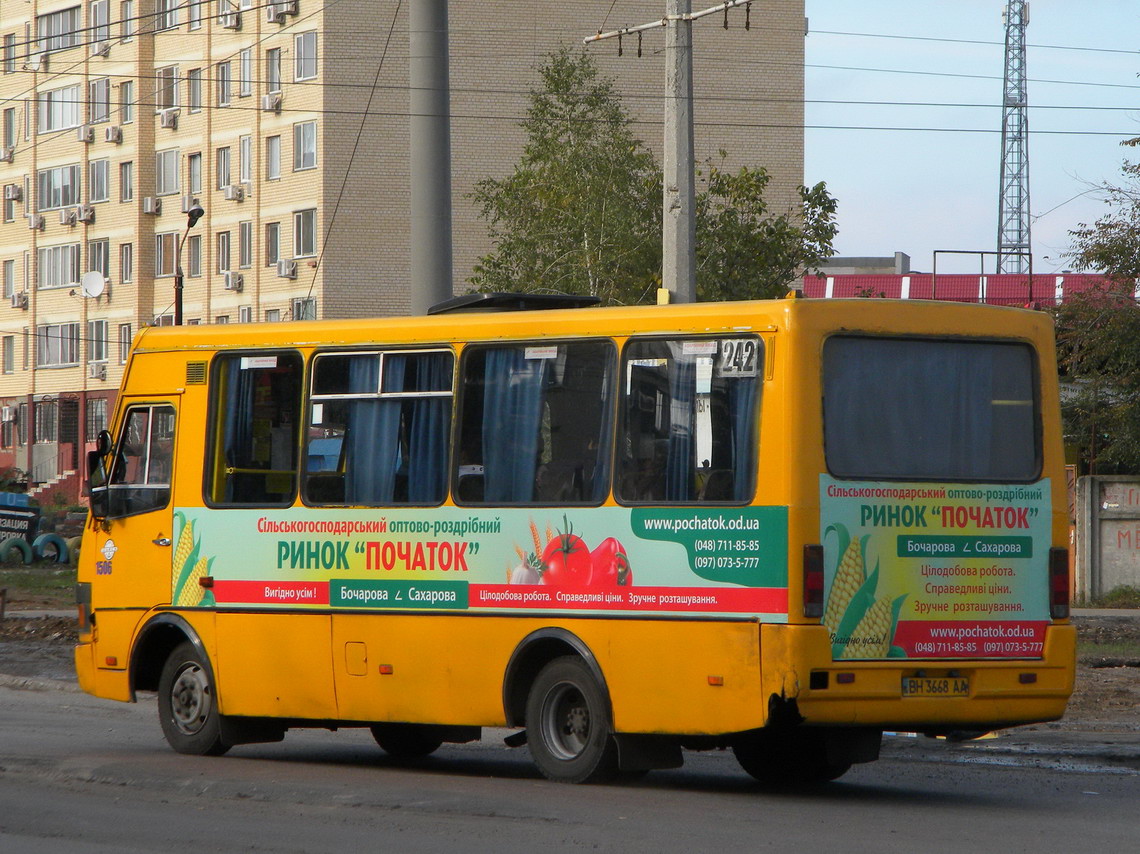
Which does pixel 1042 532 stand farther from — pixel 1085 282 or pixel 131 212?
pixel 131 212

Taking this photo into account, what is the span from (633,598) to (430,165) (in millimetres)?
8275

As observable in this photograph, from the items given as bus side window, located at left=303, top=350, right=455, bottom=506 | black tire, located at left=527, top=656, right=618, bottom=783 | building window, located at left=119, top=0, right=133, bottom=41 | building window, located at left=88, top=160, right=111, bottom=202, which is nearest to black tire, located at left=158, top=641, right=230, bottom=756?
bus side window, located at left=303, top=350, right=455, bottom=506

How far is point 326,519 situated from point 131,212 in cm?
5201

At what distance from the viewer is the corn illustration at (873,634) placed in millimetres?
9906

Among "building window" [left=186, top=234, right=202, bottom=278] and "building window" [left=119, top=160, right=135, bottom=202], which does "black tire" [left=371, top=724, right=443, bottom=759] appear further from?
"building window" [left=119, top=160, right=135, bottom=202]

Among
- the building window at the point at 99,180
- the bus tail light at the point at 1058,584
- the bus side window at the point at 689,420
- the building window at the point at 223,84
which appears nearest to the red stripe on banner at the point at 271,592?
the bus side window at the point at 689,420

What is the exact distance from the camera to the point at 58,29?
214 feet

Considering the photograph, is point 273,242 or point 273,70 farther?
point 273,242

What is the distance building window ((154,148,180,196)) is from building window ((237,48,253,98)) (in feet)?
14.0

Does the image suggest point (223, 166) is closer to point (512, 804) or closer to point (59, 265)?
point (59, 265)

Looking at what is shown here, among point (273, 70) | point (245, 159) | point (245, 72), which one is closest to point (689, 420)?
point (273, 70)

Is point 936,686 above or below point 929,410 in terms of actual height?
below

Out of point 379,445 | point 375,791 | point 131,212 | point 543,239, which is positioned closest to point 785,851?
point 375,791

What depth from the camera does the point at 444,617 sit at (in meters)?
11.3
